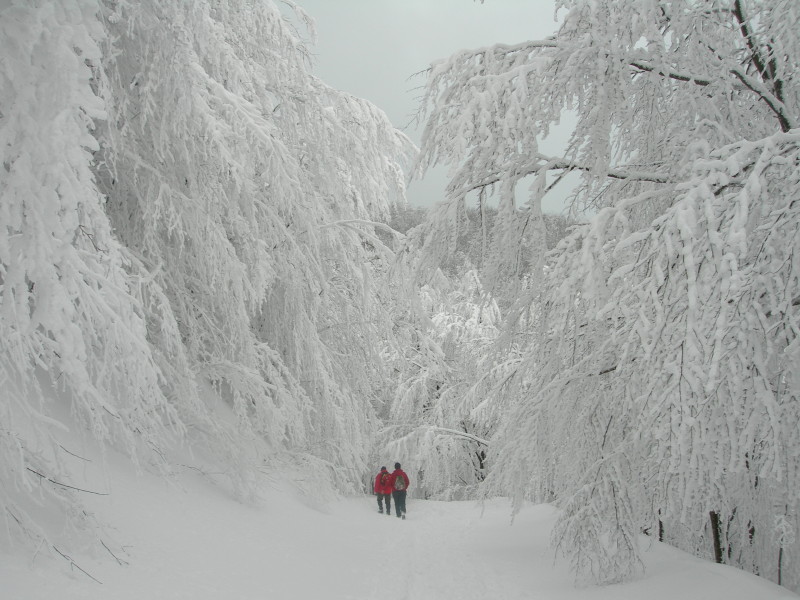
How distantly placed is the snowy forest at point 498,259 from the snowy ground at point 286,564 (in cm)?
31

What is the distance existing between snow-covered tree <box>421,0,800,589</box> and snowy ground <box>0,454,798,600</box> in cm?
59

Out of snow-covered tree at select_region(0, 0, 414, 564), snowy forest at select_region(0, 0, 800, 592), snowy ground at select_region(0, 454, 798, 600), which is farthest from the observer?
snowy ground at select_region(0, 454, 798, 600)

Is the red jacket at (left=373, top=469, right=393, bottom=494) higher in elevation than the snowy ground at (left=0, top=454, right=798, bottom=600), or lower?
lower

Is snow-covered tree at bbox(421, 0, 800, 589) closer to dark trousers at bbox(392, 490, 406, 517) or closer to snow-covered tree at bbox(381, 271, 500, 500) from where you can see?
dark trousers at bbox(392, 490, 406, 517)

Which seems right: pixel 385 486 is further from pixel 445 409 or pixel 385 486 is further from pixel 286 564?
pixel 286 564

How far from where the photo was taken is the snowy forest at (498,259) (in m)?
2.77

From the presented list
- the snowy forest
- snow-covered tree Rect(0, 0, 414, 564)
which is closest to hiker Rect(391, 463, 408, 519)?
snow-covered tree Rect(0, 0, 414, 564)

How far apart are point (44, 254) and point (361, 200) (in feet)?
28.0

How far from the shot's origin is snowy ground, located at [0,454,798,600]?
3.72 metres

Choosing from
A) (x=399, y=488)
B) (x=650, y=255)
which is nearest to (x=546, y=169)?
(x=650, y=255)

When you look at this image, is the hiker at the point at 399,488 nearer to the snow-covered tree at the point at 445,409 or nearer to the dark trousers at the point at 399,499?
the dark trousers at the point at 399,499

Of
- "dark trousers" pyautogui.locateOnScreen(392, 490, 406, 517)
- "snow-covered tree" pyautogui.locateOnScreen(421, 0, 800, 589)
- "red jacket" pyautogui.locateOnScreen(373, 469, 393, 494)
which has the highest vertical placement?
"snow-covered tree" pyautogui.locateOnScreen(421, 0, 800, 589)

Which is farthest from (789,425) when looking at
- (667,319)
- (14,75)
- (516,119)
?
(14,75)

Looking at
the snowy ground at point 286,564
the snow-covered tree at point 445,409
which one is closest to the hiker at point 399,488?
the snow-covered tree at point 445,409
